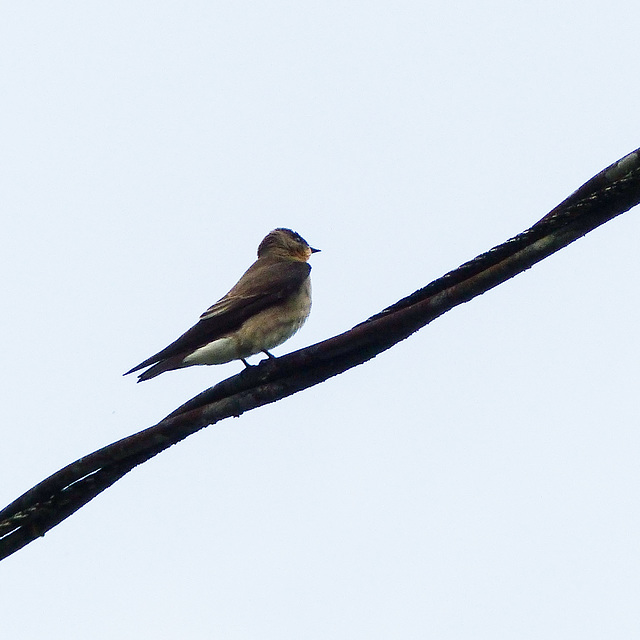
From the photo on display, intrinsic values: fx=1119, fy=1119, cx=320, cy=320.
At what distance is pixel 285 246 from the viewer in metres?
9.93

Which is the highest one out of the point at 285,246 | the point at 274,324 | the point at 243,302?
the point at 285,246

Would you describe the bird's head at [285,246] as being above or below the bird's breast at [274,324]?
above

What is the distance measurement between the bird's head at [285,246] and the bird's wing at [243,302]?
2.87 feet

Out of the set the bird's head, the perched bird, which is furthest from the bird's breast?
the bird's head

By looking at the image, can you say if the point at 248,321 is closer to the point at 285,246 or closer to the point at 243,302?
the point at 243,302

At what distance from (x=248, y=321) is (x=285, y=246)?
2.42 metres

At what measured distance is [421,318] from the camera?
4172 mm

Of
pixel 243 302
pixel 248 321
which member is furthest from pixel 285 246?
pixel 248 321

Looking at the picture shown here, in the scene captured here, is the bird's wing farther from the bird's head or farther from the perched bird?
the bird's head

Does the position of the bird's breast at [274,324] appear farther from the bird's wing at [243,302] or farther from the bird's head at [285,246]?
the bird's head at [285,246]

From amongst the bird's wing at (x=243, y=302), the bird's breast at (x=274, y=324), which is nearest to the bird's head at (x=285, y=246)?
→ the bird's wing at (x=243, y=302)

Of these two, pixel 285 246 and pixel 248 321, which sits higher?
pixel 285 246

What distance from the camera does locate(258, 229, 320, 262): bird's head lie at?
32.3 feet

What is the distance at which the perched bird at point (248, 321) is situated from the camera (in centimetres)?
672
